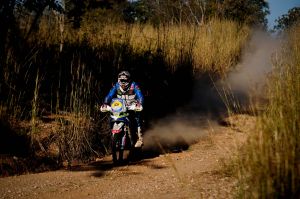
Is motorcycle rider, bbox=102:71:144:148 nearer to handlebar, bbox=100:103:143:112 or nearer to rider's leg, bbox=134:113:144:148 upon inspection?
rider's leg, bbox=134:113:144:148

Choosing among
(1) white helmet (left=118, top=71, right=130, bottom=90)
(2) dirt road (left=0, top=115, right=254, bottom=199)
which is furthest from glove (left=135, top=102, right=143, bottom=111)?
(2) dirt road (left=0, top=115, right=254, bottom=199)

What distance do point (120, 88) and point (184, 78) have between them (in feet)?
14.8

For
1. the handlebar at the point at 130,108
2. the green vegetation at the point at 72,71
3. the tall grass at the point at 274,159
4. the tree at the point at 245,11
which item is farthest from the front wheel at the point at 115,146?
the tree at the point at 245,11

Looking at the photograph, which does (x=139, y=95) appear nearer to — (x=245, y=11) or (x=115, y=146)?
(x=115, y=146)

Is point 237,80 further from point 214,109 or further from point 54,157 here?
point 54,157

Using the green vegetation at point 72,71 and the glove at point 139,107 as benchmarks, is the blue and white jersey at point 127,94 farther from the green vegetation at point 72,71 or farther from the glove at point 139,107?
the green vegetation at point 72,71

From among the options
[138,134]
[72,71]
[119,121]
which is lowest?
[138,134]

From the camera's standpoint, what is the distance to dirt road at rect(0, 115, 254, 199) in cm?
465

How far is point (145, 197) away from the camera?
4668 millimetres

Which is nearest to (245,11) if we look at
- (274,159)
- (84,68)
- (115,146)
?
(84,68)

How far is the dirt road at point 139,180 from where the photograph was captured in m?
4.65

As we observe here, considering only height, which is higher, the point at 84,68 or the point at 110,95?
the point at 84,68

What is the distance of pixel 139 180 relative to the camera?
5.51m

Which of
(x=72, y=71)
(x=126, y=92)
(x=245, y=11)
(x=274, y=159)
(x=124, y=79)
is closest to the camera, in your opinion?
(x=274, y=159)
